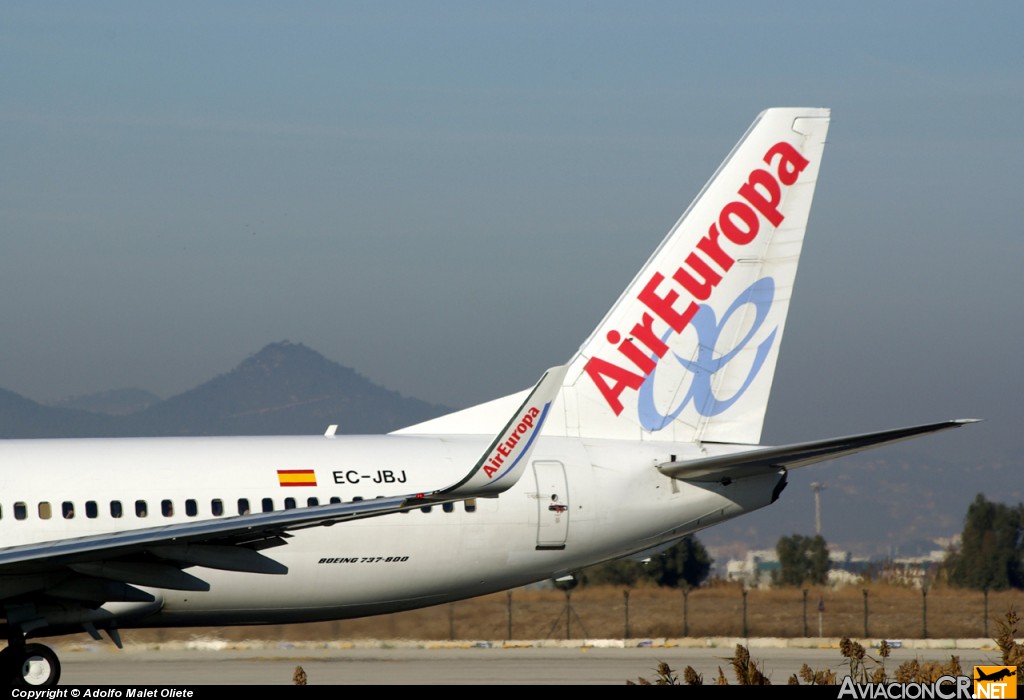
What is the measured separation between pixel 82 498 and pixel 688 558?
40608mm

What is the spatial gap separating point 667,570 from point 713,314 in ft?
110

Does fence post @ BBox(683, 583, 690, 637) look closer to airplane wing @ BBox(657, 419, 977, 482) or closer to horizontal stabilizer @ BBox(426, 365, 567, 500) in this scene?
airplane wing @ BBox(657, 419, 977, 482)

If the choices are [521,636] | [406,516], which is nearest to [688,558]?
[521,636]

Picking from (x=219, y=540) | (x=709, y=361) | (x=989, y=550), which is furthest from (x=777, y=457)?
(x=989, y=550)

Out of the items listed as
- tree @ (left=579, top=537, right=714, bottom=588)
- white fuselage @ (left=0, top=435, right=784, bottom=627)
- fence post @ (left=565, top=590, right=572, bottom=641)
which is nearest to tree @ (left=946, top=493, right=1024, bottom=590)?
tree @ (left=579, top=537, right=714, bottom=588)

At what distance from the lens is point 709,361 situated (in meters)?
23.5

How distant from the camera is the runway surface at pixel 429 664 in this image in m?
23.1

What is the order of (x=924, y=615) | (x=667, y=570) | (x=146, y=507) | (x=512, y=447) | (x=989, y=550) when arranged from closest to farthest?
(x=512, y=447), (x=146, y=507), (x=924, y=615), (x=989, y=550), (x=667, y=570)

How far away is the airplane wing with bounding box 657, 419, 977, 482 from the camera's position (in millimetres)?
19078

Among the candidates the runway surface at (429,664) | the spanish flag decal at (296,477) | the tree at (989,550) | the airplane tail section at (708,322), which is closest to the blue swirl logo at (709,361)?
the airplane tail section at (708,322)

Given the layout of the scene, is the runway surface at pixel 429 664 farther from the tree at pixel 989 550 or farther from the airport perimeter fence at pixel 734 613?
the tree at pixel 989 550

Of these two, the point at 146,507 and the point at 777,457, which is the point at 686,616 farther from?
the point at 146,507

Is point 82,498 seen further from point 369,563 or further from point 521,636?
point 521,636

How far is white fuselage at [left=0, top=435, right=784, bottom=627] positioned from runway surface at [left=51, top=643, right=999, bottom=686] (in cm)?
205
